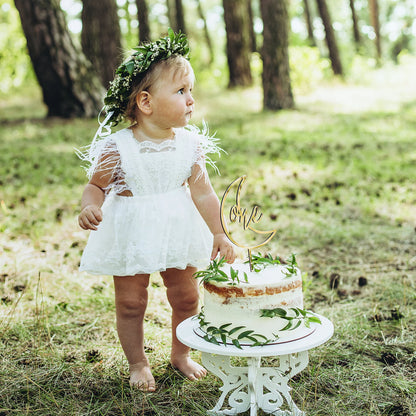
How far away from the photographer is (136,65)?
2.54 meters

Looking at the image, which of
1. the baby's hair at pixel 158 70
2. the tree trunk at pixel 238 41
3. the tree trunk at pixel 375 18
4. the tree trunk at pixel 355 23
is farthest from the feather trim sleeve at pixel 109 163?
the tree trunk at pixel 375 18

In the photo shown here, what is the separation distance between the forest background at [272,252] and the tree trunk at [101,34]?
1707mm

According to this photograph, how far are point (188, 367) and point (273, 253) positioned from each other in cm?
176

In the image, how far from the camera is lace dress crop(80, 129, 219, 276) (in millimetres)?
2484

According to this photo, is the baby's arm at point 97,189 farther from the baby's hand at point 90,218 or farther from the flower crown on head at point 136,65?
the flower crown on head at point 136,65

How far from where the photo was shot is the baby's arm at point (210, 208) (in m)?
2.49

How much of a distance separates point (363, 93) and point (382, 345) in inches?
482

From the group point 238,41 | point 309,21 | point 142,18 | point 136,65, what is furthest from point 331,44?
point 136,65

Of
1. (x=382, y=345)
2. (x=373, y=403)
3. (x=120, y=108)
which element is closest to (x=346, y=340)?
(x=382, y=345)

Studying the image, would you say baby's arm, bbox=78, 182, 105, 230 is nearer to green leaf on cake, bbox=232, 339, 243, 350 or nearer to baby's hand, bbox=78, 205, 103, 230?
baby's hand, bbox=78, 205, 103, 230

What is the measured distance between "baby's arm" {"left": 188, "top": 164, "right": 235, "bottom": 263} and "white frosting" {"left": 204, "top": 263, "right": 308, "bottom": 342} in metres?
0.33

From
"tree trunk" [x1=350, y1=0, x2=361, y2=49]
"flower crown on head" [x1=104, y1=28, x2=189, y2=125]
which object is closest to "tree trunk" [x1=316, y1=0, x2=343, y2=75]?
"tree trunk" [x1=350, y1=0, x2=361, y2=49]

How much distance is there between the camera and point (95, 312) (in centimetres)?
333

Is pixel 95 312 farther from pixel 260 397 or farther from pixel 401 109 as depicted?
pixel 401 109
